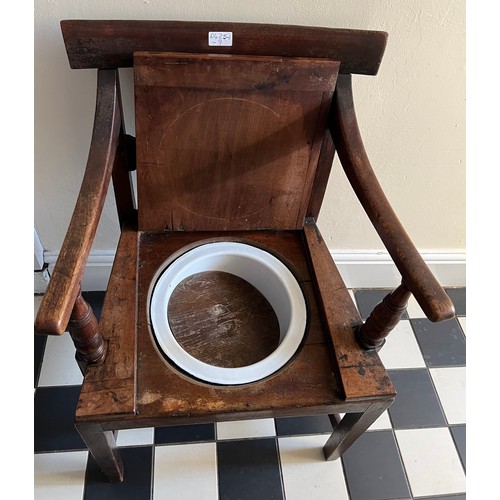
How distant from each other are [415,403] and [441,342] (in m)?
0.24

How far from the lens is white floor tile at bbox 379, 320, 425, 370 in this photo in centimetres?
145

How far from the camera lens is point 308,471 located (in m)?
1.22

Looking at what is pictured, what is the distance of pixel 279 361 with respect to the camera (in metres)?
0.88

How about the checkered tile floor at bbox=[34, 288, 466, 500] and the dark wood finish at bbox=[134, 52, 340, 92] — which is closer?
the dark wood finish at bbox=[134, 52, 340, 92]

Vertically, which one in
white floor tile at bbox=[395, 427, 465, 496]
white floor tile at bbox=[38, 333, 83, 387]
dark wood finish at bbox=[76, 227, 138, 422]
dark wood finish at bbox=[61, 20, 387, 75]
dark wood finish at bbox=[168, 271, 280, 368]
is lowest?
white floor tile at bbox=[395, 427, 465, 496]

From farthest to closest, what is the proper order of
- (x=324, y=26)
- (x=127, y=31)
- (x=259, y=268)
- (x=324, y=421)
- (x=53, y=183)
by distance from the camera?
(x=324, y=421) → (x=53, y=183) → (x=259, y=268) → (x=324, y=26) → (x=127, y=31)

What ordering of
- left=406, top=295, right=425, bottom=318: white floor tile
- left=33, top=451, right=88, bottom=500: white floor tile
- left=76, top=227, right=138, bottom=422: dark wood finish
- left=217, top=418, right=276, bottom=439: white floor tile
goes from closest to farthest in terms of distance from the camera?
left=76, top=227, right=138, bottom=422: dark wood finish
left=33, top=451, right=88, bottom=500: white floor tile
left=217, top=418, right=276, bottom=439: white floor tile
left=406, top=295, right=425, bottom=318: white floor tile

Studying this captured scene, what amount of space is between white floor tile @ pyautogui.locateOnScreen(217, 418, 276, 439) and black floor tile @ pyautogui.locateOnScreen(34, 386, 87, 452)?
0.36m

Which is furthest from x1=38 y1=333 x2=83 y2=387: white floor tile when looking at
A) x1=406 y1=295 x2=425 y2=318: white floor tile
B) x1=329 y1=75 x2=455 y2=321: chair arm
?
x1=406 y1=295 x2=425 y2=318: white floor tile

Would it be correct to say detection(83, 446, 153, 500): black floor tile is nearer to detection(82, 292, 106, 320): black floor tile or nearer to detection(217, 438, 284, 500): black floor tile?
detection(217, 438, 284, 500): black floor tile

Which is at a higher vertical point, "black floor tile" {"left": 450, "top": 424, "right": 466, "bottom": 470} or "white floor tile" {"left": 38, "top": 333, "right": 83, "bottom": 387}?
"white floor tile" {"left": 38, "top": 333, "right": 83, "bottom": 387}

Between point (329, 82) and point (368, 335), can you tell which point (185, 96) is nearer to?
point (329, 82)
